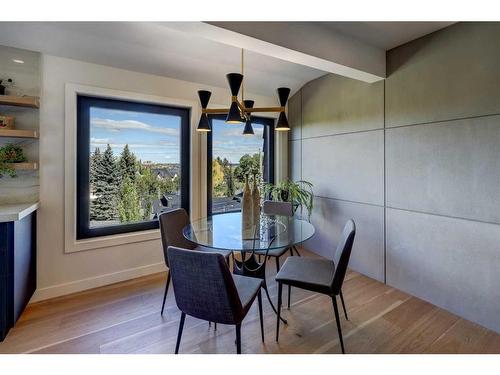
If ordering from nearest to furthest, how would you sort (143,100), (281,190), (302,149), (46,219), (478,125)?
(478,125)
(46,219)
(143,100)
(281,190)
(302,149)

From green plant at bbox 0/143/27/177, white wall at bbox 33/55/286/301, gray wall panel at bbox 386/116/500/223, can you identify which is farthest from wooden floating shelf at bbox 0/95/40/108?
gray wall panel at bbox 386/116/500/223

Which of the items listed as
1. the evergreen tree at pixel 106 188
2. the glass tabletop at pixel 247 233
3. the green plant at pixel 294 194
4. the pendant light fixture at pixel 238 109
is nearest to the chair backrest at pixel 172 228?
the glass tabletop at pixel 247 233

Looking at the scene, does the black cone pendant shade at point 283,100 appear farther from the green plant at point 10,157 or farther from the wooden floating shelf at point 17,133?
the green plant at point 10,157

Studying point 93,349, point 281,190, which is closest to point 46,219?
point 93,349

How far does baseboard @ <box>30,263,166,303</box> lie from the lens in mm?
2455

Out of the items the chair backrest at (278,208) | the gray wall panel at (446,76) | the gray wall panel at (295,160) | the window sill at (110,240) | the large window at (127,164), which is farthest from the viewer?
the gray wall panel at (295,160)

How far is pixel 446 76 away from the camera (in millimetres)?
2209

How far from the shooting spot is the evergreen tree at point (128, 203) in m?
2.95

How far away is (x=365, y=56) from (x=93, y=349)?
11.3 ft

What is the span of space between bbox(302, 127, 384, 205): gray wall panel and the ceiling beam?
729mm

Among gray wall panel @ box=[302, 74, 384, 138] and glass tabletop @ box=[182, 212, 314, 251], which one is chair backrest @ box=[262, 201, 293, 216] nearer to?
glass tabletop @ box=[182, 212, 314, 251]

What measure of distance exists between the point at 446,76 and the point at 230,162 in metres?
2.59

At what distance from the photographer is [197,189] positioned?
10.8 feet

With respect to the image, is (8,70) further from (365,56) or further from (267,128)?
(365,56)
